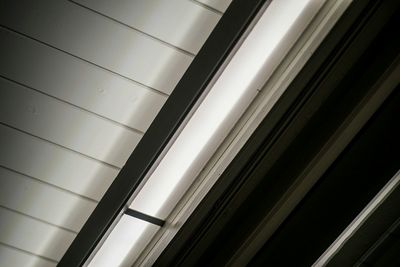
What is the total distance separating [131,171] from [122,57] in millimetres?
486

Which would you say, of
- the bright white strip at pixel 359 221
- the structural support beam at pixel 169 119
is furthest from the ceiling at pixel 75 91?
the bright white strip at pixel 359 221

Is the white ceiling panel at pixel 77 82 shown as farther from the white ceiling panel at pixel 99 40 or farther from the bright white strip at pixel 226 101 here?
the bright white strip at pixel 226 101

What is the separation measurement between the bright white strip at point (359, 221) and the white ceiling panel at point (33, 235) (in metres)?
1.23

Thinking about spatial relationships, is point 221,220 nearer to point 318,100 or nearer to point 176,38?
point 318,100

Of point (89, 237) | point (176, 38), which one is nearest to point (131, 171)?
point (89, 237)

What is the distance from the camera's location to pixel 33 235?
1940mm

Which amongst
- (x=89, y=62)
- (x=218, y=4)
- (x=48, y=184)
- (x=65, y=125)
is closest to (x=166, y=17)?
(x=218, y=4)

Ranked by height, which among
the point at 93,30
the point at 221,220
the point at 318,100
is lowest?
the point at 221,220

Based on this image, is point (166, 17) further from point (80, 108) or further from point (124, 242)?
point (124, 242)

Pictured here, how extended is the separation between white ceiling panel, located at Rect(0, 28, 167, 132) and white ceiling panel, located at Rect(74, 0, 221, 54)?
24 centimetres

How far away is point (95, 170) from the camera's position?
181cm

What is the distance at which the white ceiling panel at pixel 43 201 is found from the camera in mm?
1837

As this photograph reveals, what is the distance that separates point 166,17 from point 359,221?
1.15 metres

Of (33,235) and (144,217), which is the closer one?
(144,217)
